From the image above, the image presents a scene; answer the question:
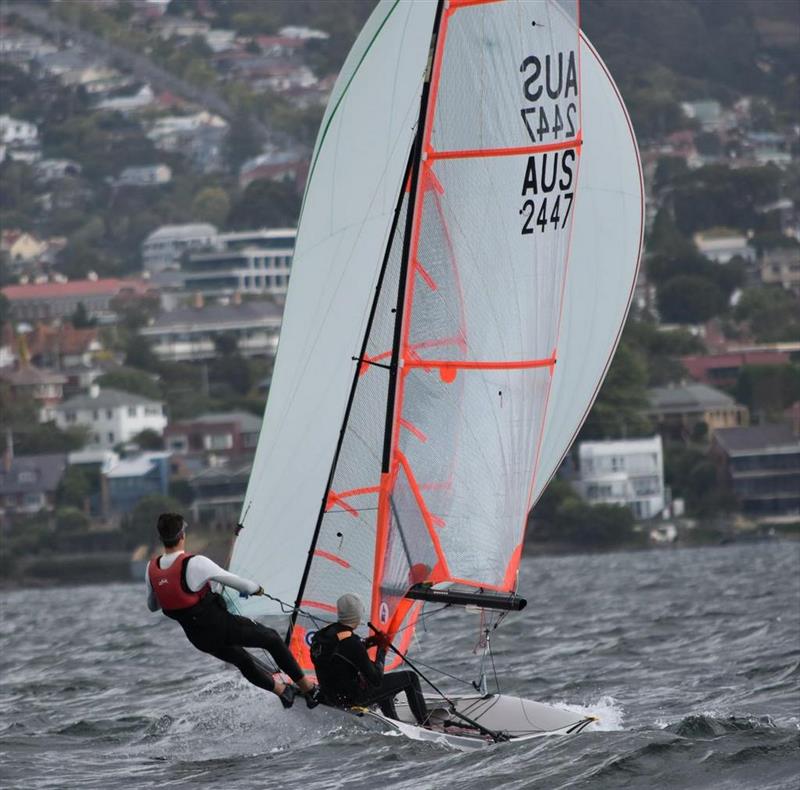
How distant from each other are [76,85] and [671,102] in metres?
37.8

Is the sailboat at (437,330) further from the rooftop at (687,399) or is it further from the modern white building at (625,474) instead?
the rooftop at (687,399)

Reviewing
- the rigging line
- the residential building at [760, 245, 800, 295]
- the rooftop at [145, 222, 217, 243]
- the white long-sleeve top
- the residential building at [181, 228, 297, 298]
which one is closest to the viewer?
the white long-sleeve top

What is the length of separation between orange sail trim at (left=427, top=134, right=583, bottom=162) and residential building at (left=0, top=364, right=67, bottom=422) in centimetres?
5302

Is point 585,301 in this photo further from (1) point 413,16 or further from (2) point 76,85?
(2) point 76,85

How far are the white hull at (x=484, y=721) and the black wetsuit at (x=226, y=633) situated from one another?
17.1 inches

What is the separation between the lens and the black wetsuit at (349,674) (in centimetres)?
830

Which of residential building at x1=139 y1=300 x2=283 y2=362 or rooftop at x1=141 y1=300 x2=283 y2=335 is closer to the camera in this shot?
residential building at x1=139 y1=300 x2=283 y2=362

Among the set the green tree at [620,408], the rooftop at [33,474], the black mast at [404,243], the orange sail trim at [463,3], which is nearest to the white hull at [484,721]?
the black mast at [404,243]

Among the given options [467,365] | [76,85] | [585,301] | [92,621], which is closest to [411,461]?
[467,365]

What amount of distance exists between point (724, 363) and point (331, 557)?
5019 cm

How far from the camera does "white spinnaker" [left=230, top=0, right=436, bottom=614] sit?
9.37m

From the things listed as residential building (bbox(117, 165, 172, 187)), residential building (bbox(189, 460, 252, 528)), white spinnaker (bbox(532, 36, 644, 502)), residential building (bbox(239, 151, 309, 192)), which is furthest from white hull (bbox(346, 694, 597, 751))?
residential building (bbox(117, 165, 172, 187))

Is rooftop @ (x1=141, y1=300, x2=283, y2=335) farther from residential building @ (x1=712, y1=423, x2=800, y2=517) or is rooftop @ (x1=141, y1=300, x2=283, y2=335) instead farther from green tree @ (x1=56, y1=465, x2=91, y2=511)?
residential building @ (x1=712, y1=423, x2=800, y2=517)

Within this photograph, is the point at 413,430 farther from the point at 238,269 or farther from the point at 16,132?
the point at 16,132
